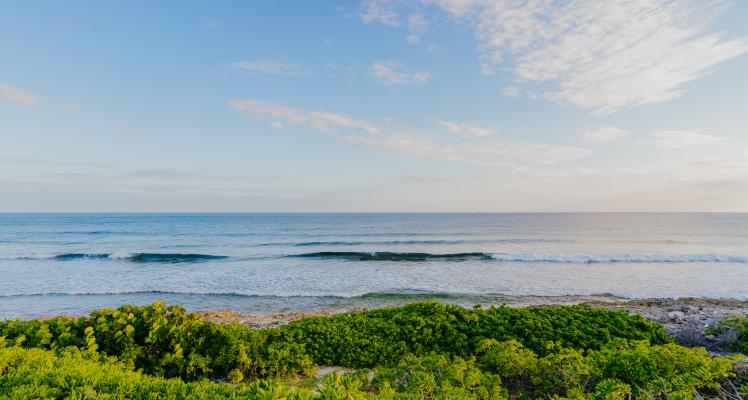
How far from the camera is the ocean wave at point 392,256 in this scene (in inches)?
1072

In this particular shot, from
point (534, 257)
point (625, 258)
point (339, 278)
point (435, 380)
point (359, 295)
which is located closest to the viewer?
point (435, 380)

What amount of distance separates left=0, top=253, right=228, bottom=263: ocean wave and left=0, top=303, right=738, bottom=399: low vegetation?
23.8m

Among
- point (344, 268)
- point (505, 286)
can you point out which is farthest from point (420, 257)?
point (505, 286)

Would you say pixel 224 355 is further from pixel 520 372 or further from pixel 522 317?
pixel 522 317

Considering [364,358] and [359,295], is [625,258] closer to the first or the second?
[359,295]

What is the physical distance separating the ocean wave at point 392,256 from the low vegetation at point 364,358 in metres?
19.3

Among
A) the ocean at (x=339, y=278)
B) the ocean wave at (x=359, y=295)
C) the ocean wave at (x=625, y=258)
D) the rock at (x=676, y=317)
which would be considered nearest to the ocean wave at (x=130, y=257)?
the ocean at (x=339, y=278)

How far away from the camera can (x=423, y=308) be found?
7828mm

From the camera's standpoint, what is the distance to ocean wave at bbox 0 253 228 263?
27539 millimetres

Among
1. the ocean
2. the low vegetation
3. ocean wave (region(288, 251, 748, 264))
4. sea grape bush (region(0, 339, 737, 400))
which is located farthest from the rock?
ocean wave (region(288, 251, 748, 264))

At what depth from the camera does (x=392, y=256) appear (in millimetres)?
28516

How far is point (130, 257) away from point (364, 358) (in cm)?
2986

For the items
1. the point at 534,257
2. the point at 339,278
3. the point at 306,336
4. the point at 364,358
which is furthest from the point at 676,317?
the point at 534,257

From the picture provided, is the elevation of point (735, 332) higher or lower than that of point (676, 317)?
higher
